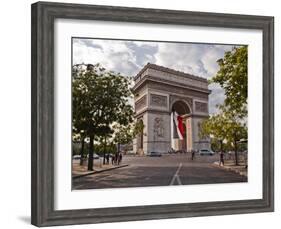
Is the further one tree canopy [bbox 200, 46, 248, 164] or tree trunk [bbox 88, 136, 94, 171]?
tree canopy [bbox 200, 46, 248, 164]

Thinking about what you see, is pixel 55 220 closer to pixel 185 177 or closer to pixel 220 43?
pixel 185 177

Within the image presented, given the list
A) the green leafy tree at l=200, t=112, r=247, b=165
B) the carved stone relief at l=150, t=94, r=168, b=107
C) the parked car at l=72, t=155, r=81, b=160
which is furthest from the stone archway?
the parked car at l=72, t=155, r=81, b=160

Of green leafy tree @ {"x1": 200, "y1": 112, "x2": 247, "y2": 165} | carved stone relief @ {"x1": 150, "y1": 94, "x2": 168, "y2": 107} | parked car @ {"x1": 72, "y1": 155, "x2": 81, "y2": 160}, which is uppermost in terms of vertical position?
carved stone relief @ {"x1": 150, "y1": 94, "x2": 168, "y2": 107}

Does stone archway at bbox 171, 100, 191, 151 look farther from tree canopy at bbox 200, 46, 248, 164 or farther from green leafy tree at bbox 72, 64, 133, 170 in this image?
green leafy tree at bbox 72, 64, 133, 170

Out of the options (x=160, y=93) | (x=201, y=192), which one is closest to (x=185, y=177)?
(x=201, y=192)

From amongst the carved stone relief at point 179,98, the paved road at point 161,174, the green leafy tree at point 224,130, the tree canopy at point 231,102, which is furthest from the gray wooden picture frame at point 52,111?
the carved stone relief at point 179,98

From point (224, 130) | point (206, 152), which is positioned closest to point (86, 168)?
point (206, 152)

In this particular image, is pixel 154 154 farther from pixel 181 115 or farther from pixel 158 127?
pixel 181 115
